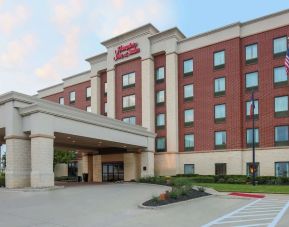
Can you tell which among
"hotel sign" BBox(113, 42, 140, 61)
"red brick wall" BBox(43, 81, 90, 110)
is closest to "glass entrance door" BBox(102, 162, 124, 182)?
"red brick wall" BBox(43, 81, 90, 110)

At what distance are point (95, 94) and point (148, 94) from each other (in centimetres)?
1148

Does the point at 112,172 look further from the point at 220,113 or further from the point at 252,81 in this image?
the point at 252,81

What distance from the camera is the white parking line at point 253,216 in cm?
1349

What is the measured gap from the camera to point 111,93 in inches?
2110

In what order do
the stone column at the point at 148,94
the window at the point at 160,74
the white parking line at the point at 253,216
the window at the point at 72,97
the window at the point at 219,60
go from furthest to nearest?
the window at the point at 72,97, the window at the point at 160,74, the stone column at the point at 148,94, the window at the point at 219,60, the white parking line at the point at 253,216

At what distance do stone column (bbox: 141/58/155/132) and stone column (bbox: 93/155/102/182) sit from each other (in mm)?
8129

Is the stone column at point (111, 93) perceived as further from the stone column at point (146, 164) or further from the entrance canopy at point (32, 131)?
the entrance canopy at point (32, 131)

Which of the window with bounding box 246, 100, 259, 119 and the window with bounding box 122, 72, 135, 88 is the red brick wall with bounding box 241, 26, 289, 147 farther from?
the window with bounding box 122, 72, 135, 88

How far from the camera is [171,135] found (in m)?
46.8

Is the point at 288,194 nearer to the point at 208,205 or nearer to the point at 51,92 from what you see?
the point at 208,205

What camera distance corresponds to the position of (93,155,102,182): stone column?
49.7 m

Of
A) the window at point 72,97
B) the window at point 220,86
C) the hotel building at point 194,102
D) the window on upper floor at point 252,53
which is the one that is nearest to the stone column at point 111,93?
the hotel building at point 194,102

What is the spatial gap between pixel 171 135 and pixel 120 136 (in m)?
10.3

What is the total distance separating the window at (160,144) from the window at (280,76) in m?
16.0
